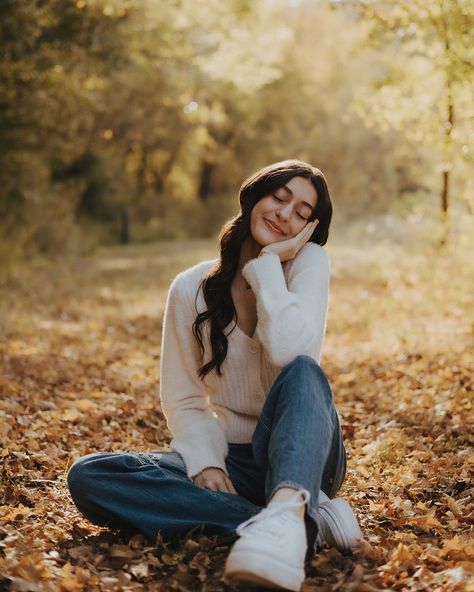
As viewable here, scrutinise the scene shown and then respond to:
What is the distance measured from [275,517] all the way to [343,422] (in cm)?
287

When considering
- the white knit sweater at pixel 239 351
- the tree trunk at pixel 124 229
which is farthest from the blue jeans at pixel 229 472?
the tree trunk at pixel 124 229

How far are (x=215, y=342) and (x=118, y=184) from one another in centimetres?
2342

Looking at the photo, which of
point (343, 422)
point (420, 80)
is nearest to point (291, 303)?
A: point (343, 422)

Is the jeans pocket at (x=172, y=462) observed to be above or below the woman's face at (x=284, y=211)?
below

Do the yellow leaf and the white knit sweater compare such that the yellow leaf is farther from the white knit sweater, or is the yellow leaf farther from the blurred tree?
the blurred tree

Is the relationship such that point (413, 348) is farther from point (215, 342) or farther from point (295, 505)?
point (295, 505)

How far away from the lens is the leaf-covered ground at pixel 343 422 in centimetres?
298

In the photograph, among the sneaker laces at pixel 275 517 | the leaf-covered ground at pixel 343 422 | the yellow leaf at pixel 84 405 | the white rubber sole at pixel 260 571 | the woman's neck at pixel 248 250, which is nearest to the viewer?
the white rubber sole at pixel 260 571

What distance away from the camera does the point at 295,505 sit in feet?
8.82

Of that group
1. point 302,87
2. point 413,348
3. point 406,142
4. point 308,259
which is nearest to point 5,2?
point 413,348

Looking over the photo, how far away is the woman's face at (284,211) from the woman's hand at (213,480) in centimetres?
111

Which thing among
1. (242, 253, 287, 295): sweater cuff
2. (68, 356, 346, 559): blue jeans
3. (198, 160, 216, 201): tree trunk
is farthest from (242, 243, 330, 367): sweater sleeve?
(198, 160, 216, 201): tree trunk

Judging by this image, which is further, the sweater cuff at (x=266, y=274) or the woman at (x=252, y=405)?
the sweater cuff at (x=266, y=274)

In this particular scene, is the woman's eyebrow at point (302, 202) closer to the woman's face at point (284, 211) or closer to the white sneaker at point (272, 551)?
the woman's face at point (284, 211)
